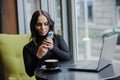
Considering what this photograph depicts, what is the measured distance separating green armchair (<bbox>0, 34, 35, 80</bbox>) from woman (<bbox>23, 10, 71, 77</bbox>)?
1.33 ft

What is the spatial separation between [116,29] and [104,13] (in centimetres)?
19

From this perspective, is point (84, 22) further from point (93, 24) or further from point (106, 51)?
point (106, 51)

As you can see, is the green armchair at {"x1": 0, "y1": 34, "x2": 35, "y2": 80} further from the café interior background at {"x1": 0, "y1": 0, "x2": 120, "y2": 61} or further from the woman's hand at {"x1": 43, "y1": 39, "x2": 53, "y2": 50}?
the woman's hand at {"x1": 43, "y1": 39, "x2": 53, "y2": 50}

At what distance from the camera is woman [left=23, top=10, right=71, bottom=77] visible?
6.63 ft

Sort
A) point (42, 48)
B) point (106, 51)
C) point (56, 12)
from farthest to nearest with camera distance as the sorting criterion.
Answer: point (56, 12), point (42, 48), point (106, 51)

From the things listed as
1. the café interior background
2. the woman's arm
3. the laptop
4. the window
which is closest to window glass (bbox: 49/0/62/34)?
the café interior background

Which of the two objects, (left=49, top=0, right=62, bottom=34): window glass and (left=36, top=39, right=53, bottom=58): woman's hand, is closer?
(left=36, top=39, right=53, bottom=58): woman's hand

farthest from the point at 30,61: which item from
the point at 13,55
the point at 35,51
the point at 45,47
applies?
the point at 13,55

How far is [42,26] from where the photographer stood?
214 cm

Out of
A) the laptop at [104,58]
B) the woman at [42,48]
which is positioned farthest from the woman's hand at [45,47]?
the laptop at [104,58]

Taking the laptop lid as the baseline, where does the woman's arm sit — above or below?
below

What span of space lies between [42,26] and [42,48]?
264 mm

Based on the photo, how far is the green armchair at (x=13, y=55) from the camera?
8.41 ft

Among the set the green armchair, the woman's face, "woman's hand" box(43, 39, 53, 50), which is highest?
the woman's face
